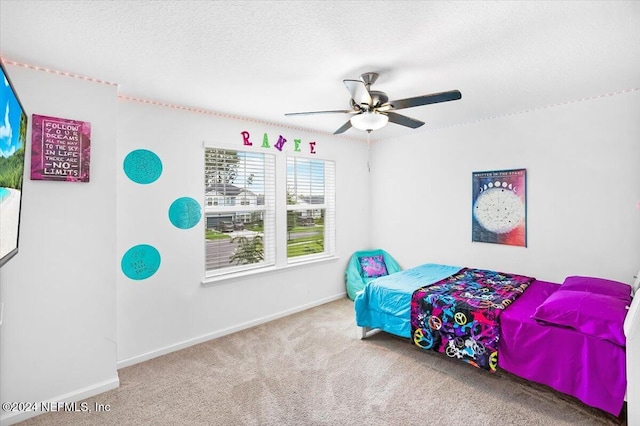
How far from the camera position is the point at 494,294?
9.52ft

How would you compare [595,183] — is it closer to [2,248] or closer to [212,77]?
[212,77]

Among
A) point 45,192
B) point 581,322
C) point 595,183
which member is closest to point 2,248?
point 45,192

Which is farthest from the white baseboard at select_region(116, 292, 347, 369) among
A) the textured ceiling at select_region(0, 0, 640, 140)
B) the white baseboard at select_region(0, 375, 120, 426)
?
the textured ceiling at select_region(0, 0, 640, 140)

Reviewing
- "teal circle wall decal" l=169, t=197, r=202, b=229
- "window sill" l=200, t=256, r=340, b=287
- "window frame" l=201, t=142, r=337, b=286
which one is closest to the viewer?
"teal circle wall decal" l=169, t=197, r=202, b=229

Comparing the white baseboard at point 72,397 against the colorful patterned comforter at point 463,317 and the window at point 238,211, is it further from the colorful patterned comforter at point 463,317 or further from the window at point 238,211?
the colorful patterned comforter at point 463,317

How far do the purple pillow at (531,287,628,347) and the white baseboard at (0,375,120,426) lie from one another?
10.7 feet

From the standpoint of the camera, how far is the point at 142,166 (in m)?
2.99

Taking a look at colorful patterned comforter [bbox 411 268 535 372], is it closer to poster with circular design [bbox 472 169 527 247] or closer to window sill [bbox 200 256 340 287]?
poster with circular design [bbox 472 169 527 247]

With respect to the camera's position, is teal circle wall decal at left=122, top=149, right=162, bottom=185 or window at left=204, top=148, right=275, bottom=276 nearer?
teal circle wall decal at left=122, top=149, right=162, bottom=185

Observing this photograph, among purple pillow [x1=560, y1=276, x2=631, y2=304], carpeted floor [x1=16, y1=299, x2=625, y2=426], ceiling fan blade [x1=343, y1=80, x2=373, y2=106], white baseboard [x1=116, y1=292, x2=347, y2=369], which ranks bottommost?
carpeted floor [x1=16, y1=299, x2=625, y2=426]

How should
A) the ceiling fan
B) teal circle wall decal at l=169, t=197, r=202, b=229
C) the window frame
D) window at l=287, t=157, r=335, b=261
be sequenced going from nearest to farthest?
the ceiling fan, teal circle wall decal at l=169, t=197, r=202, b=229, the window frame, window at l=287, t=157, r=335, b=261

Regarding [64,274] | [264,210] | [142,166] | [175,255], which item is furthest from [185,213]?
[64,274]

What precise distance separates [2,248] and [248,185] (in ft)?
8.33

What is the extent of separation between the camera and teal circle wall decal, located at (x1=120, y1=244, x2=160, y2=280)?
2914 mm
